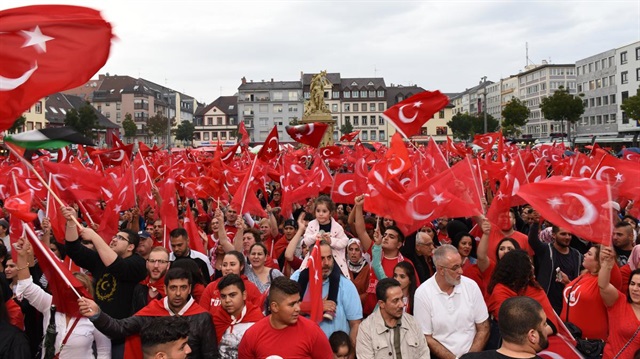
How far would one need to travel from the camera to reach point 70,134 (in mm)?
6184

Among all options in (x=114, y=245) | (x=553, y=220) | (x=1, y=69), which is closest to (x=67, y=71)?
(x=1, y=69)

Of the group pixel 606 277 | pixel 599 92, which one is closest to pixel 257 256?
pixel 606 277

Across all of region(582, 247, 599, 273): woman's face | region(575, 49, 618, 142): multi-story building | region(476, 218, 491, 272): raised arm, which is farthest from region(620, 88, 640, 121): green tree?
region(582, 247, 599, 273): woman's face

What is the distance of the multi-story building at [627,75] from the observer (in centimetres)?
7475

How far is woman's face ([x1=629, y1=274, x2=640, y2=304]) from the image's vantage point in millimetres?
5094

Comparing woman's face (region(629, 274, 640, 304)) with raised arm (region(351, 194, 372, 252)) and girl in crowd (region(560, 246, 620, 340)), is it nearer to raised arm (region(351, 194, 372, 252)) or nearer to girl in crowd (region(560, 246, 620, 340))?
girl in crowd (region(560, 246, 620, 340))

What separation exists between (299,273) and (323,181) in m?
6.77

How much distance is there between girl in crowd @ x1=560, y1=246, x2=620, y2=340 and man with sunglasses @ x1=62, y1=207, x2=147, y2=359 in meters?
3.76

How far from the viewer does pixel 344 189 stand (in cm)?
1188

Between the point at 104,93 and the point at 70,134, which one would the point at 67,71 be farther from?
the point at 104,93

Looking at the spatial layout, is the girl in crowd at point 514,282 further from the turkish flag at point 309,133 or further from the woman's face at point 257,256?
the turkish flag at point 309,133

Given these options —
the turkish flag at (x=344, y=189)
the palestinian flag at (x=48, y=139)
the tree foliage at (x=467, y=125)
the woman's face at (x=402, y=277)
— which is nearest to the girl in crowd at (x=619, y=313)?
the woman's face at (x=402, y=277)

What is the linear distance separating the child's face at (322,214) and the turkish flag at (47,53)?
339 centimetres

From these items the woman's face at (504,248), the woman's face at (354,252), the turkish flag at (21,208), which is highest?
the turkish flag at (21,208)
